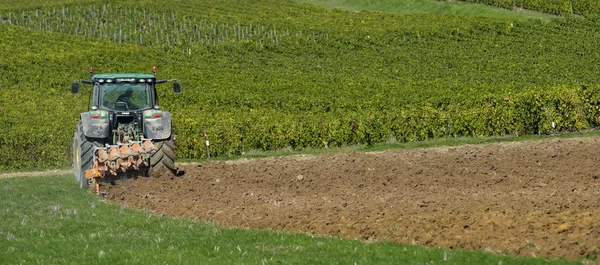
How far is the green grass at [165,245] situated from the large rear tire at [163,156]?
5123mm

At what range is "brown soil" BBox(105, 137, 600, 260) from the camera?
14.2 m

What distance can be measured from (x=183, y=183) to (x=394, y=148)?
1393cm

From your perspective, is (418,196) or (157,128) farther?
(157,128)

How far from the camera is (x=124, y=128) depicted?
2475 cm

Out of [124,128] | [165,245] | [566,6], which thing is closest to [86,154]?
[124,128]

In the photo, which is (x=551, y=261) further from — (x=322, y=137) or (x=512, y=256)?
(x=322, y=137)

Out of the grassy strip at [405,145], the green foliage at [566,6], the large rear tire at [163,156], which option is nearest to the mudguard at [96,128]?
the large rear tire at [163,156]

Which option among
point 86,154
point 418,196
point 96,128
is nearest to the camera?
point 418,196

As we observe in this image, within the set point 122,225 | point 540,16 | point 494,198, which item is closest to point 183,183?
point 122,225

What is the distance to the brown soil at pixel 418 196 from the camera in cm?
1416

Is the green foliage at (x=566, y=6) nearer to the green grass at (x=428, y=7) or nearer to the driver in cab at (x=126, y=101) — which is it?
the green grass at (x=428, y=7)

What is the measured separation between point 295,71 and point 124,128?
123ft

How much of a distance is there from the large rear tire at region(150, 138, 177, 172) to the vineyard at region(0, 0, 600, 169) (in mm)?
12768

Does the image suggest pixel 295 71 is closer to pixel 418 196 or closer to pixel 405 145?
pixel 405 145
